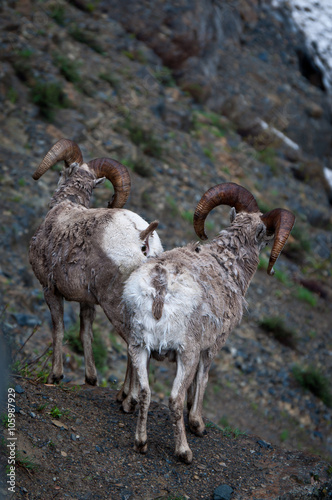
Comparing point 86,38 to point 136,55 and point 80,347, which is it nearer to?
point 136,55

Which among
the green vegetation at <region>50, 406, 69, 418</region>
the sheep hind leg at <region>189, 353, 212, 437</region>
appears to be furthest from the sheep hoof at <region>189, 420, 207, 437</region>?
the green vegetation at <region>50, 406, 69, 418</region>

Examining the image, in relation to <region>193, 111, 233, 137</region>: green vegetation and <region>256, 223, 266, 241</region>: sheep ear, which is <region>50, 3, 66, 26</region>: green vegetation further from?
<region>256, 223, 266, 241</region>: sheep ear

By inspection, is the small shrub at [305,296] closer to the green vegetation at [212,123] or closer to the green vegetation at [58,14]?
the green vegetation at [212,123]

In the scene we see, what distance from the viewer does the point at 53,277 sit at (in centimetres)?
674

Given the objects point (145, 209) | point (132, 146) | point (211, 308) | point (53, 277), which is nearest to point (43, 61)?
point (132, 146)

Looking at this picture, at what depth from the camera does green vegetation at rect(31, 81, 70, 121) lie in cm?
1494

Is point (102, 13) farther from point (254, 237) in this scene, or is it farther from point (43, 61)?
point (254, 237)

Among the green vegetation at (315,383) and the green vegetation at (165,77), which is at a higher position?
the green vegetation at (165,77)

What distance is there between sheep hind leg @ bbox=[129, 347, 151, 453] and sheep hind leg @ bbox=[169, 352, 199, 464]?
0.27 meters

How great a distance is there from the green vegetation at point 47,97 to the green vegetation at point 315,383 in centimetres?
967

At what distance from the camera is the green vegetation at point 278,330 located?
14492mm

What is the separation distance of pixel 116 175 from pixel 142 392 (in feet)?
11.7

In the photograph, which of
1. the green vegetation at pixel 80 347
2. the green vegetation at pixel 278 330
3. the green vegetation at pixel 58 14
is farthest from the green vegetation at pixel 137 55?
the green vegetation at pixel 80 347

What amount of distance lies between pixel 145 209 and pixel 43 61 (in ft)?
19.6
